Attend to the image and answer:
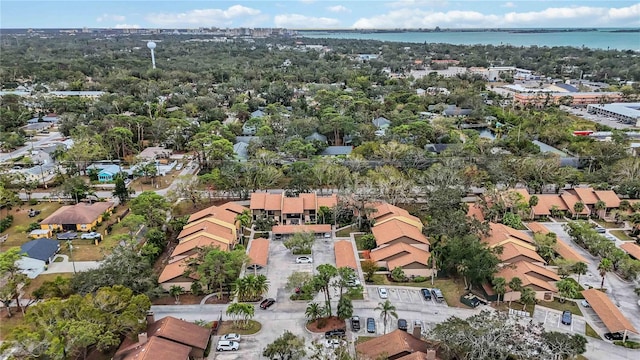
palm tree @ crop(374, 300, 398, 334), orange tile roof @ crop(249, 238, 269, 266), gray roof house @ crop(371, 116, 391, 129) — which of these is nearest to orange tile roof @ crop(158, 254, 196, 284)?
orange tile roof @ crop(249, 238, 269, 266)

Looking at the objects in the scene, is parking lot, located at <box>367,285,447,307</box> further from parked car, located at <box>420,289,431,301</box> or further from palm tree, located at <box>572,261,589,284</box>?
palm tree, located at <box>572,261,589,284</box>

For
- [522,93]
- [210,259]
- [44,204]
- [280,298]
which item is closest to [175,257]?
[210,259]

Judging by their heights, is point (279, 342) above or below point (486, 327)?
below

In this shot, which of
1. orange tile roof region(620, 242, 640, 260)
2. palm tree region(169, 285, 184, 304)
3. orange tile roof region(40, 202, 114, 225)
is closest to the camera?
palm tree region(169, 285, 184, 304)

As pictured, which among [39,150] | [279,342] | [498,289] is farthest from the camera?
[39,150]

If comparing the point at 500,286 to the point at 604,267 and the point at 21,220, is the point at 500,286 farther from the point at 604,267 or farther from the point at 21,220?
the point at 21,220

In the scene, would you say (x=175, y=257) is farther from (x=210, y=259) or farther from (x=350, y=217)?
(x=350, y=217)

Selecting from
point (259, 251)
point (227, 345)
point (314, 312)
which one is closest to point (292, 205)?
point (259, 251)

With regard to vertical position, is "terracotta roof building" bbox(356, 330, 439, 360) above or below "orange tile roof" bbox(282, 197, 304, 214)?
below
